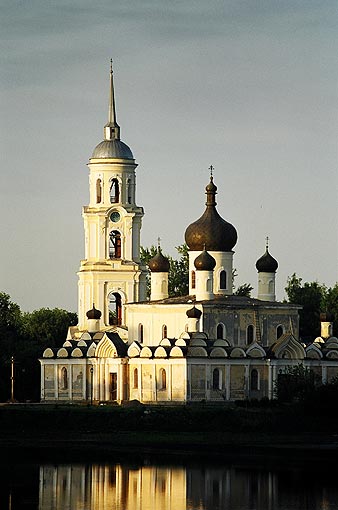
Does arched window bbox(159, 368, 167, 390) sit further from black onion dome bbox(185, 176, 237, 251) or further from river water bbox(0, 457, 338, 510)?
river water bbox(0, 457, 338, 510)

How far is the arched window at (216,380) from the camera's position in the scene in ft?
298

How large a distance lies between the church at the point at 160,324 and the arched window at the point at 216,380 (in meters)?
0.04

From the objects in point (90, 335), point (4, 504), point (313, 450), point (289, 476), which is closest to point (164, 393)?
point (90, 335)

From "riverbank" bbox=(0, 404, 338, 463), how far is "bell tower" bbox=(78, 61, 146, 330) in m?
13.9

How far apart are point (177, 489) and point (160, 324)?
25.3 meters

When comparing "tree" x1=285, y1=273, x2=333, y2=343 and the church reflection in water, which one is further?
"tree" x1=285, y1=273, x2=333, y2=343

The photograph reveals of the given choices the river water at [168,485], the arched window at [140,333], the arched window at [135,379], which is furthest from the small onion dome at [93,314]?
the river water at [168,485]

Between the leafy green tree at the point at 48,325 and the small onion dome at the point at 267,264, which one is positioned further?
the leafy green tree at the point at 48,325

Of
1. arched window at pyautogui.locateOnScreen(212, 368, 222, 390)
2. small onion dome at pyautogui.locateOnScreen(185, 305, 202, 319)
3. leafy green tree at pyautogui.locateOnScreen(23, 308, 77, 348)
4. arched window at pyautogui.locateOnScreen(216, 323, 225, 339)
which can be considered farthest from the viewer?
leafy green tree at pyautogui.locateOnScreen(23, 308, 77, 348)

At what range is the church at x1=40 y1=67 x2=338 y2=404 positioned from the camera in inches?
3580

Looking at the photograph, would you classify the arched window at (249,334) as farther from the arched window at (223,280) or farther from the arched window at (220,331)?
the arched window at (223,280)

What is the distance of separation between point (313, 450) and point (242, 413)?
18.2ft

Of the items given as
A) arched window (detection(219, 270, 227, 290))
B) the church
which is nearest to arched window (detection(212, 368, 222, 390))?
the church

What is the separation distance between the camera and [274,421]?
8206 centimetres
